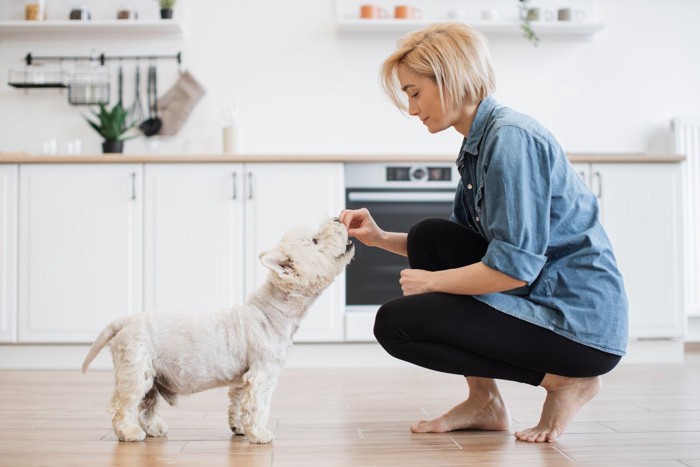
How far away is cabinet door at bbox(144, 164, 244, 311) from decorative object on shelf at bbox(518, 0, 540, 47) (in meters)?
1.76

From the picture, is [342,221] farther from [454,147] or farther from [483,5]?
[483,5]

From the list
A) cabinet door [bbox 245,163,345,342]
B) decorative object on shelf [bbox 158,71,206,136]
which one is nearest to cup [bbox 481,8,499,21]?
cabinet door [bbox 245,163,345,342]

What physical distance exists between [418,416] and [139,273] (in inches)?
69.9

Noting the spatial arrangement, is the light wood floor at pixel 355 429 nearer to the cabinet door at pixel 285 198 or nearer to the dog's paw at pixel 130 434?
the dog's paw at pixel 130 434

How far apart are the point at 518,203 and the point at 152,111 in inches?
118

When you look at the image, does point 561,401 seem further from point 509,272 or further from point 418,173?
point 418,173

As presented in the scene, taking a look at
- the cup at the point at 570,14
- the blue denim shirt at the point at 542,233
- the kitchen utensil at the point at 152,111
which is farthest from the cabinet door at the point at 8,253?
the cup at the point at 570,14

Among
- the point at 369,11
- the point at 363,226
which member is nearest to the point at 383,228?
the point at 369,11

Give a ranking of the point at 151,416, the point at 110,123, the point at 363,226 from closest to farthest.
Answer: the point at 151,416
the point at 363,226
the point at 110,123

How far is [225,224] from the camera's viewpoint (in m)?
3.54

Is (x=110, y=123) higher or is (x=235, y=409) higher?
(x=110, y=123)

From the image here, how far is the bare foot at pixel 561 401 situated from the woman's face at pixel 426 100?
0.66 metres

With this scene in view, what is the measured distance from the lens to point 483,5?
425 cm

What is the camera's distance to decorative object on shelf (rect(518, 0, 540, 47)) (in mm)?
4105
